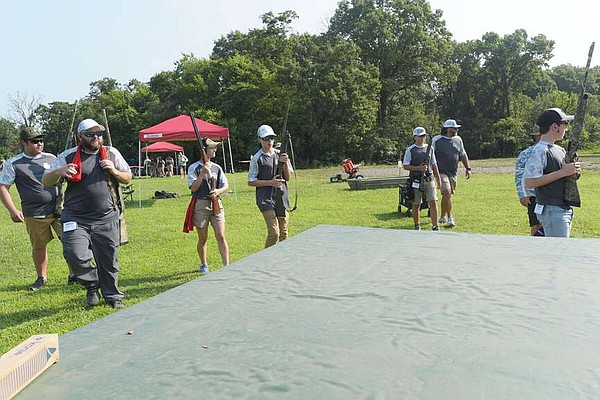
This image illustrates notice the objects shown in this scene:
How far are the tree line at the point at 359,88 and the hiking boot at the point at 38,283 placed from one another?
32688mm

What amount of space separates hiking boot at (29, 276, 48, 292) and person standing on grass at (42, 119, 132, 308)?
1529mm

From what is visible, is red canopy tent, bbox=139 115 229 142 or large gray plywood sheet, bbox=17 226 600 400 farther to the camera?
red canopy tent, bbox=139 115 229 142

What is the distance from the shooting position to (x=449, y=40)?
4747 cm

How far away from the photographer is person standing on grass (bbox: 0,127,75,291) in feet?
19.7

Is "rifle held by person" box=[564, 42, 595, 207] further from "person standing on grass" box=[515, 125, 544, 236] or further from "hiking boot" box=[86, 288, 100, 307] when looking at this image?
"hiking boot" box=[86, 288, 100, 307]

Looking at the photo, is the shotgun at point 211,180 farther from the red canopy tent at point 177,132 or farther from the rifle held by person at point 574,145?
the red canopy tent at point 177,132

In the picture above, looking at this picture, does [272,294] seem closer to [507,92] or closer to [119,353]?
[119,353]

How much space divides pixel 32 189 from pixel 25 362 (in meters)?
5.27

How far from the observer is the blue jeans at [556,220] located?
4.48 meters

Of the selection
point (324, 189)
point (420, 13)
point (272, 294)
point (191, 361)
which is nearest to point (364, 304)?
point (272, 294)

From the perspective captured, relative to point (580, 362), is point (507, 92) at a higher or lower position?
higher

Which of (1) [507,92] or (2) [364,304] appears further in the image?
(1) [507,92]

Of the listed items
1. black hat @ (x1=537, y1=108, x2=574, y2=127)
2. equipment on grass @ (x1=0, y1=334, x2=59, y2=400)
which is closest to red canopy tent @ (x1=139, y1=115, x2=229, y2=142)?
black hat @ (x1=537, y1=108, x2=574, y2=127)

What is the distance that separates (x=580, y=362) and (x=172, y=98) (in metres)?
52.8
